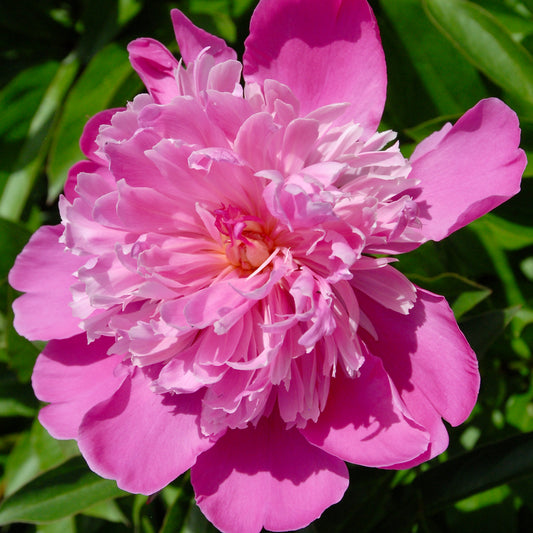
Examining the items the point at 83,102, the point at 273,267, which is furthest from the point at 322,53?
the point at 83,102

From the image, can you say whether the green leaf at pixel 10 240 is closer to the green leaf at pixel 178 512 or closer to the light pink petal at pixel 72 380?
the light pink petal at pixel 72 380

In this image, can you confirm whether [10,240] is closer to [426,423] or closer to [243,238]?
[243,238]

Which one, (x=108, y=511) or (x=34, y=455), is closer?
(x=108, y=511)

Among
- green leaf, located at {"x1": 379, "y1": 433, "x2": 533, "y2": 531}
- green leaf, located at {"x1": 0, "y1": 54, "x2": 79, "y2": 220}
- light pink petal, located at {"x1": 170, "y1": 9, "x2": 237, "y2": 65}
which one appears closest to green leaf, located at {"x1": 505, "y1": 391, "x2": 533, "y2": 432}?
green leaf, located at {"x1": 379, "y1": 433, "x2": 533, "y2": 531}

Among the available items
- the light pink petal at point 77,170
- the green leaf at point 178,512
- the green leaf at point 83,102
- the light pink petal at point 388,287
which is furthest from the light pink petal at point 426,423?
the green leaf at point 83,102

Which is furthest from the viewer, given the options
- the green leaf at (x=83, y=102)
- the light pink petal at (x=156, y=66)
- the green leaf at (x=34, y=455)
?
the green leaf at (x=83, y=102)

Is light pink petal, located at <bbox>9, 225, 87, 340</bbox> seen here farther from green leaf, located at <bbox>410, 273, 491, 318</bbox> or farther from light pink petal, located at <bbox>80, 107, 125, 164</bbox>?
green leaf, located at <bbox>410, 273, 491, 318</bbox>
